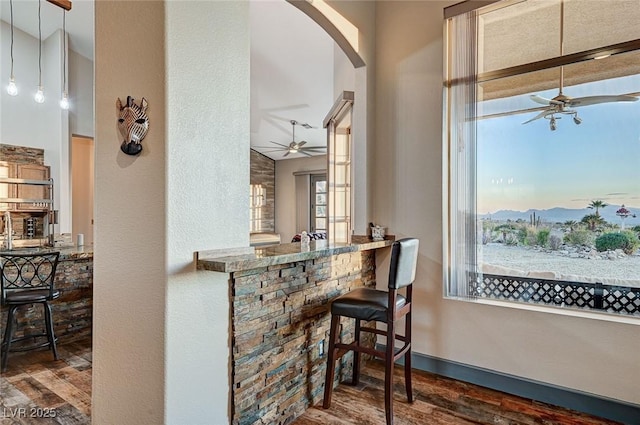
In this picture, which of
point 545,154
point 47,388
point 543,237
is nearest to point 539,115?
point 545,154

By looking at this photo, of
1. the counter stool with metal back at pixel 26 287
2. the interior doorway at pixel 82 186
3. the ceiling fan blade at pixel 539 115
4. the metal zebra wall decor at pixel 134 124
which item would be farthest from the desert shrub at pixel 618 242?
the interior doorway at pixel 82 186

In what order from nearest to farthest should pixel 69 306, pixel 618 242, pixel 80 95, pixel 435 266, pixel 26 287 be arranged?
Answer: pixel 618 242, pixel 435 266, pixel 26 287, pixel 69 306, pixel 80 95

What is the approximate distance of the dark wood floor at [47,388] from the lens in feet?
7.43

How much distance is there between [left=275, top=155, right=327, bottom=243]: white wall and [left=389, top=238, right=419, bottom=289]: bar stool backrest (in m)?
8.18

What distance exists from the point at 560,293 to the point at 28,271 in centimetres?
464

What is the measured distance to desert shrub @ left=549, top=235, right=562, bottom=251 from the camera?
2.66 m

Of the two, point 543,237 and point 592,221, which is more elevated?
point 592,221

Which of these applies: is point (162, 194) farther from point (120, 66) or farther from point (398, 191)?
point (398, 191)

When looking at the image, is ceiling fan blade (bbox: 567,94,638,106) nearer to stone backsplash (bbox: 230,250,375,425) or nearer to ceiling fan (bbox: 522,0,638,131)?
ceiling fan (bbox: 522,0,638,131)

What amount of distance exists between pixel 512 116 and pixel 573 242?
42.6 inches

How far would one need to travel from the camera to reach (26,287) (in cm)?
311

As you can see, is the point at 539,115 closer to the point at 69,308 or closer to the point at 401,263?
the point at 401,263

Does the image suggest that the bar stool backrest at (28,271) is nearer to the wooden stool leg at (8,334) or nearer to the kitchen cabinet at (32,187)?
the wooden stool leg at (8,334)

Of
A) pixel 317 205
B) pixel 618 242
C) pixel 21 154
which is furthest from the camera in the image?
pixel 317 205
